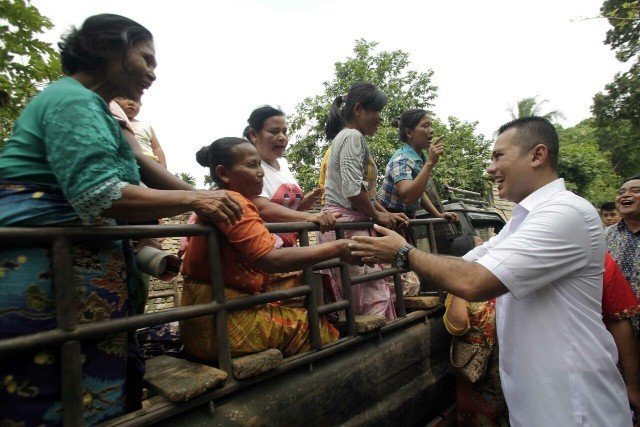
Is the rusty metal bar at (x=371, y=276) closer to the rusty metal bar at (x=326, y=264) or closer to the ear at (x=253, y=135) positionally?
the rusty metal bar at (x=326, y=264)

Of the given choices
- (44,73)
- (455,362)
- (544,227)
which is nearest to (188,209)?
(544,227)

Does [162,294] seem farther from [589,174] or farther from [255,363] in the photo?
[589,174]

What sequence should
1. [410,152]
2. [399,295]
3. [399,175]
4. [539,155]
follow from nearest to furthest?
[539,155] → [399,295] → [399,175] → [410,152]

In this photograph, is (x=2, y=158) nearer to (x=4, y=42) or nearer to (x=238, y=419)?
(x=238, y=419)

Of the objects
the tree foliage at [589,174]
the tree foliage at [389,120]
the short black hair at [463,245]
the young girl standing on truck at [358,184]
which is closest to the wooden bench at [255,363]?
the young girl standing on truck at [358,184]

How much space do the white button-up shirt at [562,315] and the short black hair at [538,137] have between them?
29cm

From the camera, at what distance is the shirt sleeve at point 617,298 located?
229 centimetres

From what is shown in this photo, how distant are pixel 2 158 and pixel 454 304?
2.67 meters

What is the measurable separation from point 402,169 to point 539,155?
1420 millimetres

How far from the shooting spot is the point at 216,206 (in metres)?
1.59

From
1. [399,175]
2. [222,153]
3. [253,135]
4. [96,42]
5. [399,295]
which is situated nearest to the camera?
[96,42]

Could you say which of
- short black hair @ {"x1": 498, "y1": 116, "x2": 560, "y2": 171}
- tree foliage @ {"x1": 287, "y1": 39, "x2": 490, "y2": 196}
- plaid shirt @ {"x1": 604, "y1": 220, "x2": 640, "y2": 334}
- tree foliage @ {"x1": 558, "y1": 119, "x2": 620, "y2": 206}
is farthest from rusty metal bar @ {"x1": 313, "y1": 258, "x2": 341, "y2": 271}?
tree foliage @ {"x1": 558, "y1": 119, "x2": 620, "y2": 206}

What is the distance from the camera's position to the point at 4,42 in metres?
3.23

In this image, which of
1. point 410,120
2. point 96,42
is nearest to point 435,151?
point 410,120
